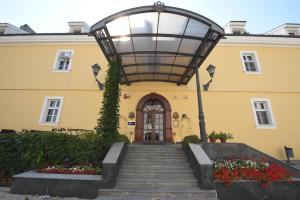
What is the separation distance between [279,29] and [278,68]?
5.26m

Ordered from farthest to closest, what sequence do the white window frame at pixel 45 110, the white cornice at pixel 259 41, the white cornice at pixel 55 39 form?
1. the white cornice at pixel 55 39
2. the white cornice at pixel 259 41
3. the white window frame at pixel 45 110

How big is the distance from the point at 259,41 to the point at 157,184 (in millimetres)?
12885

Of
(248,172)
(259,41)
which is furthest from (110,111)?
(259,41)

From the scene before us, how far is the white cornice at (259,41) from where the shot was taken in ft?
41.6

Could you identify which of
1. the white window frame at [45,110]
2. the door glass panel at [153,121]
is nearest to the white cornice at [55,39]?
the white window frame at [45,110]

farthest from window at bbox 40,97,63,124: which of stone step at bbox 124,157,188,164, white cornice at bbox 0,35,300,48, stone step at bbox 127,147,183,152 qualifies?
stone step at bbox 124,157,188,164

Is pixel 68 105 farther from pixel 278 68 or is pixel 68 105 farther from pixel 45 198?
pixel 278 68

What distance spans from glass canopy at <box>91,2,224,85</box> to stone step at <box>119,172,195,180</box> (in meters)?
5.40

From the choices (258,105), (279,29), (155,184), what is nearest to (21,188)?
(155,184)

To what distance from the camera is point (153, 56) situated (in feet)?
30.7

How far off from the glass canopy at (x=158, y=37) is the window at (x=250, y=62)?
498 centimetres

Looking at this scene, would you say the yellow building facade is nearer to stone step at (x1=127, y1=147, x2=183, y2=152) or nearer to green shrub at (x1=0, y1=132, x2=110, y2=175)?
stone step at (x1=127, y1=147, x2=183, y2=152)

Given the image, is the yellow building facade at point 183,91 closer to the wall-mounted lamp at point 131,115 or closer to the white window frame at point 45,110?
the white window frame at point 45,110

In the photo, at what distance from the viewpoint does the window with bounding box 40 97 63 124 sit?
439 inches
